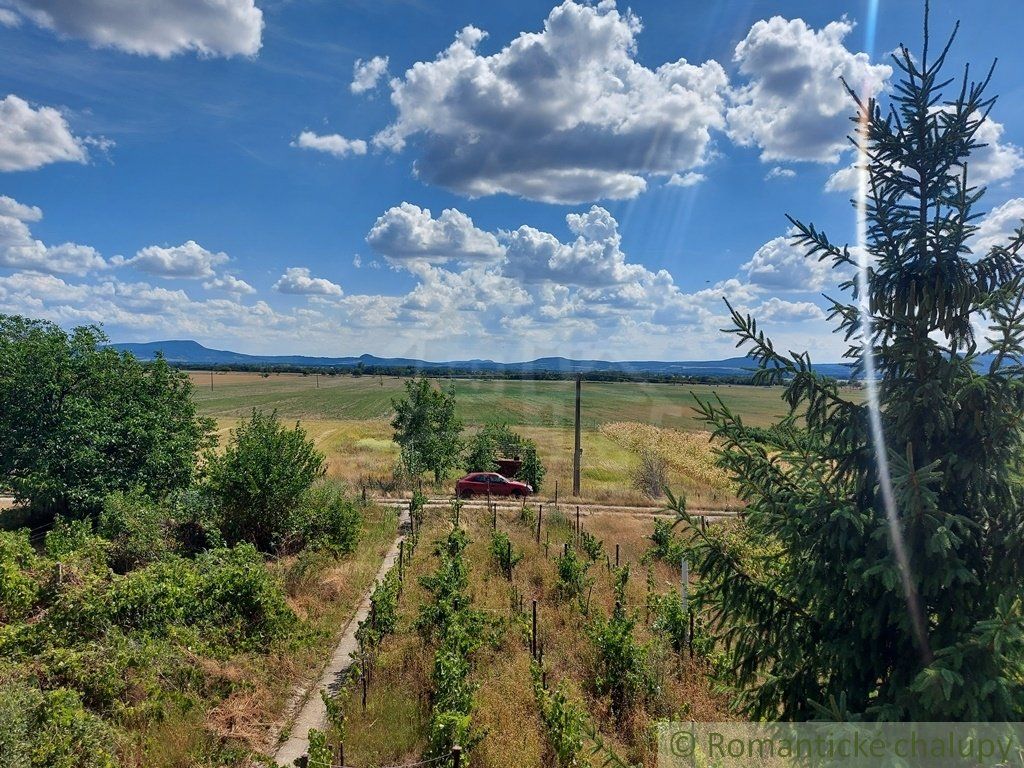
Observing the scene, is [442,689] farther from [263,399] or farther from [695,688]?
[263,399]

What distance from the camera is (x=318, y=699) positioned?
27.0ft

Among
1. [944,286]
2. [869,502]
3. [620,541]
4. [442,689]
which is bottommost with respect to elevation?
[620,541]

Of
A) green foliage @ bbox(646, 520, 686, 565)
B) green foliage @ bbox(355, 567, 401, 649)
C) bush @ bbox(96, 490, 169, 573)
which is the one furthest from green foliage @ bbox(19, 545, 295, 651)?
green foliage @ bbox(646, 520, 686, 565)

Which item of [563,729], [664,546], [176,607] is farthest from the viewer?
[664,546]

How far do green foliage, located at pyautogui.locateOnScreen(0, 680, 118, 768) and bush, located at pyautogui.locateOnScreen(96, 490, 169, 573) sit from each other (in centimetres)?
668

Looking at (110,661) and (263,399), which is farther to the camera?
(263,399)

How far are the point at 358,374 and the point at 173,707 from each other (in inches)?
6734

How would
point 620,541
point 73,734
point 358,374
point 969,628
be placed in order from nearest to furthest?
point 969,628 < point 73,734 < point 620,541 < point 358,374

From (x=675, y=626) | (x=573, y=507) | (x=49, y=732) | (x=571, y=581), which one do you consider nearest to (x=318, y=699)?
(x=49, y=732)

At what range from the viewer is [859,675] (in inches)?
162

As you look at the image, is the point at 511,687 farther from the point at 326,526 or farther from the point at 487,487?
the point at 487,487

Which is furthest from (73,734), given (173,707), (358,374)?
(358,374)

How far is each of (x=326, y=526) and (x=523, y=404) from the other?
5802cm

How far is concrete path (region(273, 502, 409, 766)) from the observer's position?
22.7ft
